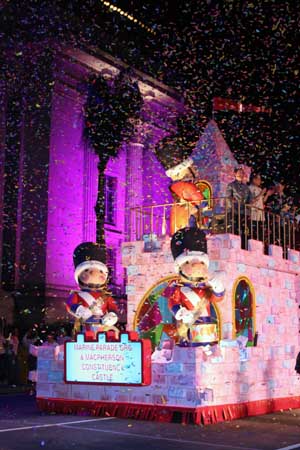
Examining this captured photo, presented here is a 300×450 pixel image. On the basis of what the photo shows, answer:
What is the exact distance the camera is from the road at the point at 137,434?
25.6ft

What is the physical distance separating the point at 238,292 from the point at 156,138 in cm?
2072

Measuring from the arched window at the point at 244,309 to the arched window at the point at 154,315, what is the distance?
A: 1.24 m

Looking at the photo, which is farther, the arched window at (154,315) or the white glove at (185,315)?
the arched window at (154,315)

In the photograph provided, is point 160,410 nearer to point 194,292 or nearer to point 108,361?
point 108,361

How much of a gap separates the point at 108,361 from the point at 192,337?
137 centimetres

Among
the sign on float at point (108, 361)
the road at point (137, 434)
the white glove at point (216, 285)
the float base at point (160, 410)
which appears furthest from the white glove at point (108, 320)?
the white glove at point (216, 285)

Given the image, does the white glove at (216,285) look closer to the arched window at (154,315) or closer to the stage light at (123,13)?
the arched window at (154,315)

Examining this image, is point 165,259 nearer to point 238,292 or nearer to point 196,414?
point 238,292

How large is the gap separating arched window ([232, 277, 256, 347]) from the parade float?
0.02 m

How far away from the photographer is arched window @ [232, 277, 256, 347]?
11867 millimetres

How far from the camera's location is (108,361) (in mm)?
10352

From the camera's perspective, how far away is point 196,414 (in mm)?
9586

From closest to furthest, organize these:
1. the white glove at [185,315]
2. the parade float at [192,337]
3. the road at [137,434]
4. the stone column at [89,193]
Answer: the road at [137,434]
the parade float at [192,337]
the white glove at [185,315]
the stone column at [89,193]

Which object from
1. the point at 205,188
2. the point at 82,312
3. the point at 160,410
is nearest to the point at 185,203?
the point at 205,188
